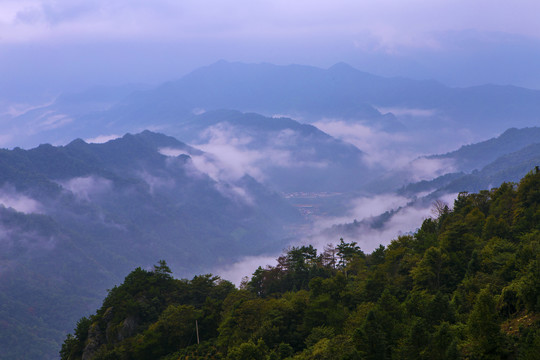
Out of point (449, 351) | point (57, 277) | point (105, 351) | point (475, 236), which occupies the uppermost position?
point (57, 277)

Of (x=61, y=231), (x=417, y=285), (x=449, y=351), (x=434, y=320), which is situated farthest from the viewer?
(x=61, y=231)

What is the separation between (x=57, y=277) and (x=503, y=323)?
172084mm

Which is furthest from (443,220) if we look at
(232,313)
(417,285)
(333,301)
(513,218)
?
(232,313)

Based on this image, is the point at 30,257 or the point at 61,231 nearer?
the point at 30,257

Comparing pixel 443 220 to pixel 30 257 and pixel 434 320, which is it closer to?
pixel 434 320

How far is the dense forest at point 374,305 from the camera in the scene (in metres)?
25.4

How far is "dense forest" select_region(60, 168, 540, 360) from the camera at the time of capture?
2539 cm

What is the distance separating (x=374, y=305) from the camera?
1368 inches

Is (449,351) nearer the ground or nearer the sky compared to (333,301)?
nearer the ground

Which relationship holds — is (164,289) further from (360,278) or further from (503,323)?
(503,323)

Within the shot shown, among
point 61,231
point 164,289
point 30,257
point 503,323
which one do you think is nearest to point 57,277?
point 30,257

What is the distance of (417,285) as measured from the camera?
129ft

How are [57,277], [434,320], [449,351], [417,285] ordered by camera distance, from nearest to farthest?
[449,351]
[434,320]
[417,285]
[57,277]

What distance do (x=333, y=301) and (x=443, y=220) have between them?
22286 millimetres
